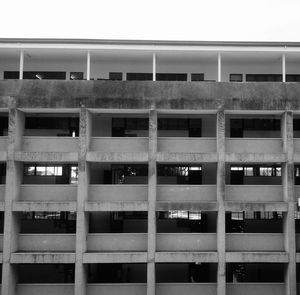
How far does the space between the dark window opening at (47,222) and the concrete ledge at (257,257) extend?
9847mm

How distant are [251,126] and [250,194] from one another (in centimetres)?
494

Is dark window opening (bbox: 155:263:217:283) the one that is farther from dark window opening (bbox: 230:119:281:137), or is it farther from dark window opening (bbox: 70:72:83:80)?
dark window opening (bbox: 70:72:83:80)

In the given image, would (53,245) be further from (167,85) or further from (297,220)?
(297,220)

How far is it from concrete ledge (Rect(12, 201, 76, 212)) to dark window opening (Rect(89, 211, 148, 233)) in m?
2.80

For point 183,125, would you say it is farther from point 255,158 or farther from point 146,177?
point 255,158

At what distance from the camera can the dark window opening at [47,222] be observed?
87.4ft

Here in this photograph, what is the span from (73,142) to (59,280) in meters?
8.66

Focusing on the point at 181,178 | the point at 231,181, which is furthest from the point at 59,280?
the point at 231,181

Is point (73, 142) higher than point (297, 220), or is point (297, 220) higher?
point (73, 142)

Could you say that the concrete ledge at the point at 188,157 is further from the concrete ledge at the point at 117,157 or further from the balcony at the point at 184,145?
the concrete ledge at the point at 117,157

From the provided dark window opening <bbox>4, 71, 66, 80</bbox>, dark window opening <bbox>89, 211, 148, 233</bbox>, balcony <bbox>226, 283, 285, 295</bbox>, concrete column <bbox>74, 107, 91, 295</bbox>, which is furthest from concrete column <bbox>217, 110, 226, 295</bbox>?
dark window opening <bbox>4, 71, 66, 80</bbox>

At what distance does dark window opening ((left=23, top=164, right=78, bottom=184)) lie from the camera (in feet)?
88.4

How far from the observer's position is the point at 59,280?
1037 inches

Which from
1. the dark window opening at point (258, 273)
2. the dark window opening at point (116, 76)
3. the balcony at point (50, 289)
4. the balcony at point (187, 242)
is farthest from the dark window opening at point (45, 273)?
the dark window opening at point (116, 76)
